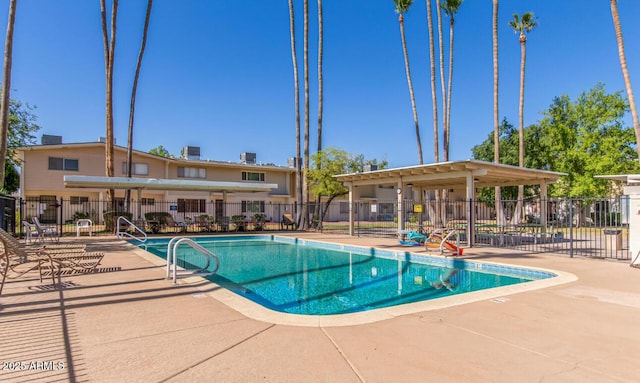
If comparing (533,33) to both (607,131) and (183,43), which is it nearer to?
(607,131)

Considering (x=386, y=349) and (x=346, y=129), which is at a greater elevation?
(x=346, y=129)

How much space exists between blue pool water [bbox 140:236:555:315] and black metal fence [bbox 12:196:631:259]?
3.16 m

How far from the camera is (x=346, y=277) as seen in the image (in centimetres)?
940

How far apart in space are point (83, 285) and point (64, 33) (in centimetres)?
1455

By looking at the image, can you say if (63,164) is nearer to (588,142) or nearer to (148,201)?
(148,201)

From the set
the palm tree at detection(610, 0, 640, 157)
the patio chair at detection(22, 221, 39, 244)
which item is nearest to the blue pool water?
the patio chair at detection(22, 221, 39, 244)

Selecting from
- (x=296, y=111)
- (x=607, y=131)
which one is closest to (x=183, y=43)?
(x=296, y=111)

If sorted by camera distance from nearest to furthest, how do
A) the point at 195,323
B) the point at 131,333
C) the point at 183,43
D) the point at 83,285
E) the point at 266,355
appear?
1. the point at 266,355
2. the point at 131,333
3. the point at 195,323
4. the point at 83,285
5. the point at 183,43

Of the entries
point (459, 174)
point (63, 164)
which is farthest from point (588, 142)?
point (63, 164)

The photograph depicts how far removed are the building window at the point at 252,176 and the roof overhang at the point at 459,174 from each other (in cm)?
1712

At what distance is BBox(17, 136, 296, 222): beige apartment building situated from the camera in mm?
25000

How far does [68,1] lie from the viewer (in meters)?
16.4

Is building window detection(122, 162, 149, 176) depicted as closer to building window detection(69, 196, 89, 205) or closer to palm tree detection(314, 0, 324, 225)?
building window detection(69, 196, 89, 205)

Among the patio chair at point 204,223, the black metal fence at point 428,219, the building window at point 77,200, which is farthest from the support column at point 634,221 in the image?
the building window at point 77,200
